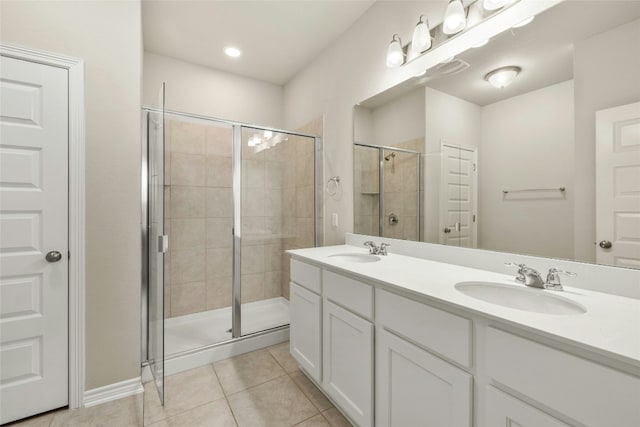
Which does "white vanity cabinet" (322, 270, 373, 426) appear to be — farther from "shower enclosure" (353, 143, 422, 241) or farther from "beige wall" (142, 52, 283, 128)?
"beige wall" (142, 52, 283, 128)

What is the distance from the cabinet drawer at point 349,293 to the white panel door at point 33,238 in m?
1.52

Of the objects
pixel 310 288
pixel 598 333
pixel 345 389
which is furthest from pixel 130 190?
pixel 598 333

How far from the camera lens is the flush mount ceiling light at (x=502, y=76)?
130 cm

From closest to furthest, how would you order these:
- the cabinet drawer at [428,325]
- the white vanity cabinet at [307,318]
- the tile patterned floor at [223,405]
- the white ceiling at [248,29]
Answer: the cabinet drawer at [428,325], the tile patterned floor at [223,405], the white vanity cabinet at [307,318], the white ceiling at [248,29]

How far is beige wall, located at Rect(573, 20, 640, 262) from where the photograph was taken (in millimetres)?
968

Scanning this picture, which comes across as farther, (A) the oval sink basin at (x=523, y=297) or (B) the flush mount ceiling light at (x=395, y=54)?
(B) the flush mount ceiling light at (x=395, y=54)

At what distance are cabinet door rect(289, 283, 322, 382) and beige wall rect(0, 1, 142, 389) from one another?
100 cm

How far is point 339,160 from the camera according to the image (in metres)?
2.39

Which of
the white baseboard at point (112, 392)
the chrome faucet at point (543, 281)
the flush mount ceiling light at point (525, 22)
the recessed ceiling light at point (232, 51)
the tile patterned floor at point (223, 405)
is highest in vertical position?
the recessed ceiling light at point (232, 51)

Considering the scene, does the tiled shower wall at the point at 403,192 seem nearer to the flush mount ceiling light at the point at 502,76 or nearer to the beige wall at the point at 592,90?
the flush mount ceiling light at the point at 502,76

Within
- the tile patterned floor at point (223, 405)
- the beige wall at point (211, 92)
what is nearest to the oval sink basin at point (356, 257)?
the tile patterned floor at point (223, 405)

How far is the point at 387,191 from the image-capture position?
2020mm

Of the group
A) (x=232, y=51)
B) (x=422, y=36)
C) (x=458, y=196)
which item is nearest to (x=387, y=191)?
(x=458, y=196)

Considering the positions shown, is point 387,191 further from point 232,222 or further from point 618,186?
point 232,222
